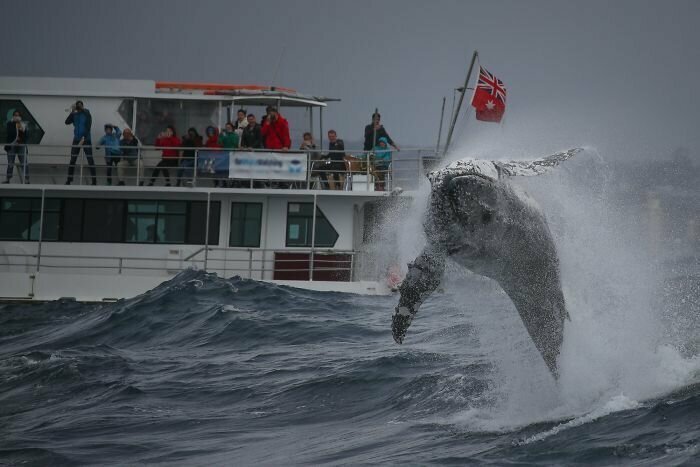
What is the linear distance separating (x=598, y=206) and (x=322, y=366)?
4.75 m

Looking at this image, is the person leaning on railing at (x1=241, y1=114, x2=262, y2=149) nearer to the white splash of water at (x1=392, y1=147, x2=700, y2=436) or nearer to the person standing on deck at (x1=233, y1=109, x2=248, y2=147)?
the person standing on deck at (x1=233, y1=109, x2=248, y2=147)

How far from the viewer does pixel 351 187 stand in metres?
29.7

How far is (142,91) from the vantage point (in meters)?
31.0

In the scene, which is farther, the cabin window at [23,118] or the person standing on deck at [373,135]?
the cabin window at [23,118]

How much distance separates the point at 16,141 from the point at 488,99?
14453mm

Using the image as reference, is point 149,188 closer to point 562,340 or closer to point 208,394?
point 208,394

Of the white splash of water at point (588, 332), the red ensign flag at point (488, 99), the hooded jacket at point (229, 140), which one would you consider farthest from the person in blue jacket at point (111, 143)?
the white splash of water at point (588, 332)

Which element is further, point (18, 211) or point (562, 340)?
point (18, 211)

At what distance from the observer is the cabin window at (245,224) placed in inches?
1163

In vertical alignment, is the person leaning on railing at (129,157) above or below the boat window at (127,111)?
below

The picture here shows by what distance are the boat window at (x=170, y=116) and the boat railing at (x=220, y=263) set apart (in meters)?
4.29

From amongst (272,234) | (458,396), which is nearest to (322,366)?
(458,396)

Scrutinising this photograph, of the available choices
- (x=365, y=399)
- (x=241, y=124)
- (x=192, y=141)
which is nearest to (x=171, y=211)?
(x=192, y=141)

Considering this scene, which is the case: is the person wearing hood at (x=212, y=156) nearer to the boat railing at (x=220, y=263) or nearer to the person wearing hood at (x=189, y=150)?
the person wearing hood at (x=189, y=150)
